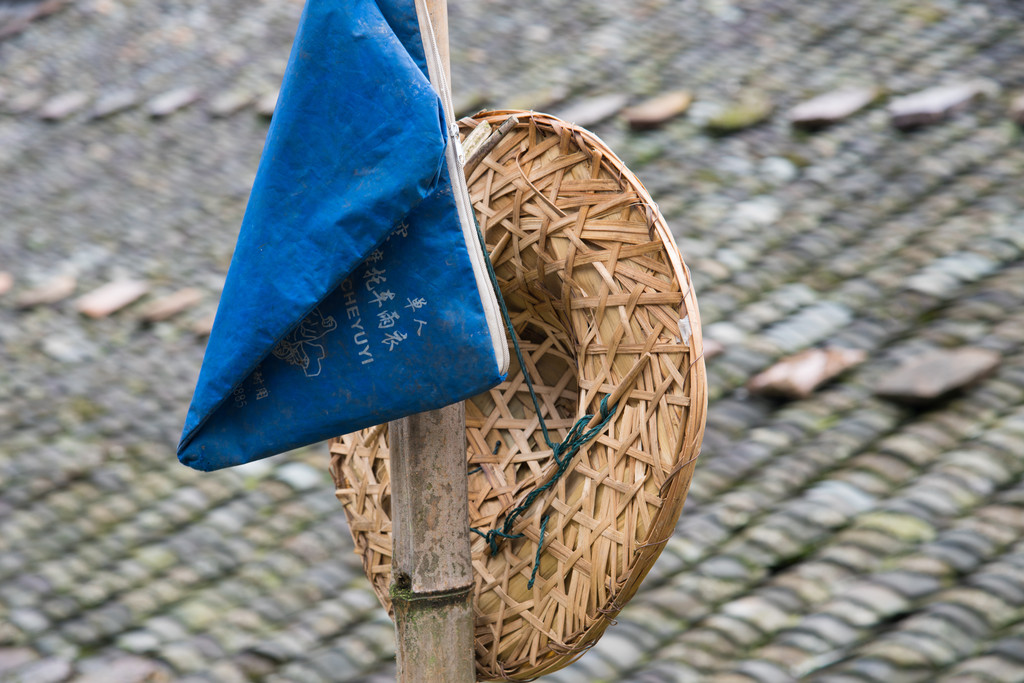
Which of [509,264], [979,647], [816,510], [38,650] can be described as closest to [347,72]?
[509,264]

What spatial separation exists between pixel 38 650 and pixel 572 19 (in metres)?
3.86

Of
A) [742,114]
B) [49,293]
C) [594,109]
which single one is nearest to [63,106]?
[49,293]

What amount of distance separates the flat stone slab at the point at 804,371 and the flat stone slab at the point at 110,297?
96.6 inches

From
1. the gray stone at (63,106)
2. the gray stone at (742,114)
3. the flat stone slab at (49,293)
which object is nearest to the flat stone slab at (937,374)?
the gray stone at (742,114)

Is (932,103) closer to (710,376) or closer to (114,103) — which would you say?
(710,376)

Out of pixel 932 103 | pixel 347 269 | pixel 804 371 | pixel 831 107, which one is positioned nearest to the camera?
pixel 347 269

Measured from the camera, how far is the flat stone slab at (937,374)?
2352 millimetres

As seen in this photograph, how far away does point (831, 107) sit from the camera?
3668 mm

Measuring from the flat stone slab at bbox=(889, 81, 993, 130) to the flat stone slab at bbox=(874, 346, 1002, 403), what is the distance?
132 centimetres

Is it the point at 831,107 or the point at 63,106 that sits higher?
the point at 831,107

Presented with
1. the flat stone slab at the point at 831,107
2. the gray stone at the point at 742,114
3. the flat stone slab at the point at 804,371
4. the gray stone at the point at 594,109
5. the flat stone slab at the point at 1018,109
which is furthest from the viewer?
the gray stone at the point at 594,109

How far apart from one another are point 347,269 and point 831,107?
3.22 m

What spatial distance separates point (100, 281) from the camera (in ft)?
13.0

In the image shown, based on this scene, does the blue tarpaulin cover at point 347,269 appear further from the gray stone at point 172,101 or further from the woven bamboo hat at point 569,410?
the gray stone at point 172,101
